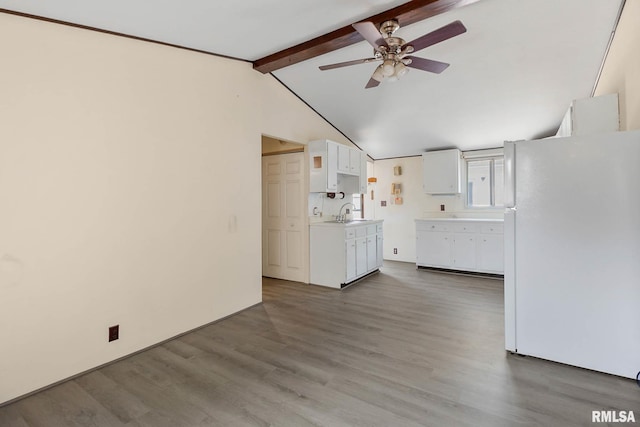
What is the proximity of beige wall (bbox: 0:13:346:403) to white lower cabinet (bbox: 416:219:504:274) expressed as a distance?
352 centimetres

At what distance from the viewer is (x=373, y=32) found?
2211 mm

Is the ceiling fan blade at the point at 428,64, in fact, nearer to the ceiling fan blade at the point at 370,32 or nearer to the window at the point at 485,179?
the ceiling fan blade at the point at 370,32

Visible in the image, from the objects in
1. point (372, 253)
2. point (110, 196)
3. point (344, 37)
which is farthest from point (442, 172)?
point (110, 196)

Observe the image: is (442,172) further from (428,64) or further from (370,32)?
(370,32)

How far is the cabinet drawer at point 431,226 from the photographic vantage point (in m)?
5.45

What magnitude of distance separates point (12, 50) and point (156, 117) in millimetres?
952

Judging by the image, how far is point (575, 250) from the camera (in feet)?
7.47

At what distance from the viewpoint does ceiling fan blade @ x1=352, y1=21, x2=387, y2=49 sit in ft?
6.85

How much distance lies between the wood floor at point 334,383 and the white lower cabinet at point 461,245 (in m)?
2.05

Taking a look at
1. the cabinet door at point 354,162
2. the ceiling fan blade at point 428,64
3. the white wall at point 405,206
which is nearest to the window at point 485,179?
the white wall at point 405,206

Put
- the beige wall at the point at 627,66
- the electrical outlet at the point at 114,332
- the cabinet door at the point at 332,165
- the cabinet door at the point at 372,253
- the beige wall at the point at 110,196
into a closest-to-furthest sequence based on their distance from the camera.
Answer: the beige wall at the point at 110,196, the beige wall at the point at 627,66, the electrical outlet at the point at 114,332, the cabinet door at the point at 332,165, the cabinet door at the point at 372,253

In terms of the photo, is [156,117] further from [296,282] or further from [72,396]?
[296,282]

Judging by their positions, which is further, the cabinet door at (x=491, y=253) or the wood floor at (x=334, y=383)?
the cabinet door at (x=491, y=253)

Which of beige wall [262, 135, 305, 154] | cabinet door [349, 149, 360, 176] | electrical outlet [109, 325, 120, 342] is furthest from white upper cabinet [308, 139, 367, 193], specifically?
electrical outlet [109, 325, 120, 342]
